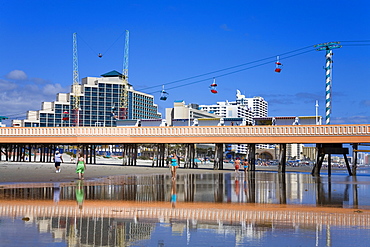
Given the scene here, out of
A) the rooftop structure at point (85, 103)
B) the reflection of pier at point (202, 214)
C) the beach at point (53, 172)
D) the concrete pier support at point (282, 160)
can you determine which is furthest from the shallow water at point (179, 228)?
the rooftop structure at point (85, 103)

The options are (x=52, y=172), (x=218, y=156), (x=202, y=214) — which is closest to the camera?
(x=202, y=214)

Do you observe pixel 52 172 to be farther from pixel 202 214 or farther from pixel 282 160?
pixel 282 160

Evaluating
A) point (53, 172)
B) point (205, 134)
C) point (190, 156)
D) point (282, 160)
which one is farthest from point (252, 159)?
point (53, 172)

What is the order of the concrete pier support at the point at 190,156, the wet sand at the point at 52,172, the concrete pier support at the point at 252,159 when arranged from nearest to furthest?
the wet sand at the point at 52,172 < the concrete pier support at the point at 252,159 < the concrete pier support at the point at 190,156

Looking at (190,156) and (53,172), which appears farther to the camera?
(190,156)

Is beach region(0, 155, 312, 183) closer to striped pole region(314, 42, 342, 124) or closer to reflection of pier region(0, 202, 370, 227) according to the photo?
reflection of pier region(0, 202, 370, 227)

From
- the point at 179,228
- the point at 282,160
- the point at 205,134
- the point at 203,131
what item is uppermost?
the point at 203,131

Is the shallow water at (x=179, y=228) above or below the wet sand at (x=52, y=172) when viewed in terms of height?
below

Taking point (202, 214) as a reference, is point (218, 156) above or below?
above

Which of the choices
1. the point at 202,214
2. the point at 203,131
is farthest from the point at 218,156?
the point at 202,214

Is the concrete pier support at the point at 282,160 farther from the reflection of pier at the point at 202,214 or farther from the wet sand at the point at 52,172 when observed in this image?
the reflection of pier at the point at 202,214

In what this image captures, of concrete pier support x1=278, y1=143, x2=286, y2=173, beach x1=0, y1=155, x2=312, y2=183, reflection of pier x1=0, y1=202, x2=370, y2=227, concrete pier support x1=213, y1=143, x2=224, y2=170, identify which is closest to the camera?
reflection of pier x1=0, y1=202, x2=370, y2=227

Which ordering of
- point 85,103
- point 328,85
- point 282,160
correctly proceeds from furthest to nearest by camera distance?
point 85,103
point 328,85
point 282,160

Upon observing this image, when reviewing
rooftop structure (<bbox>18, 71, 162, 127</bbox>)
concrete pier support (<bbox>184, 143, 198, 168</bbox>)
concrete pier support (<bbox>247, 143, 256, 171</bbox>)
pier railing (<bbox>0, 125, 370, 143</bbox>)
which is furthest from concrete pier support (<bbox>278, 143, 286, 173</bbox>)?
rooftop structure (<bbox>18, 71, 162, 127</bbox>)
